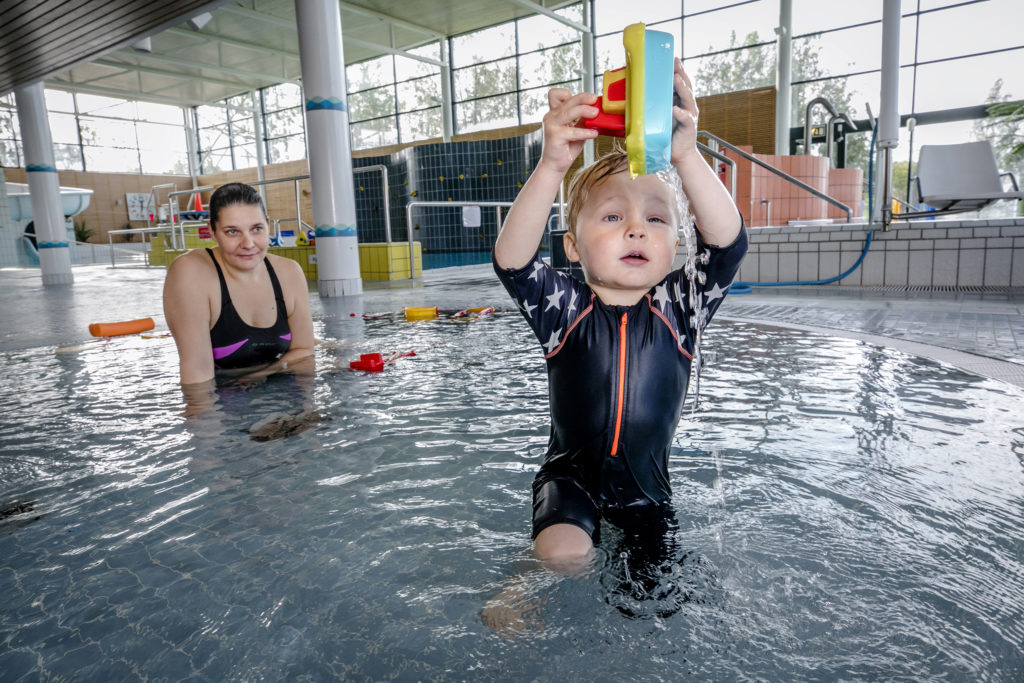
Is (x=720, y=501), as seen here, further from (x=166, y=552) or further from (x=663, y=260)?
(x=166, y=552)

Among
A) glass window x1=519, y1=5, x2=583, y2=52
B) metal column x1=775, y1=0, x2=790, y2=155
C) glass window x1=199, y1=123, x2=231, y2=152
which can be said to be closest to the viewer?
metal column x1=775, y1=0, x2=790, y2=155

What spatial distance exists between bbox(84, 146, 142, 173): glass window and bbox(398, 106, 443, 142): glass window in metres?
11.6

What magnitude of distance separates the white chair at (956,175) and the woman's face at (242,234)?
719cm

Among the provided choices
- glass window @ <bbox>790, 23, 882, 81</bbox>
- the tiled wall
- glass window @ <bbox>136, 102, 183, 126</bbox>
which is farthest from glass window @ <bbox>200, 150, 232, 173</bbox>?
the tiled wall

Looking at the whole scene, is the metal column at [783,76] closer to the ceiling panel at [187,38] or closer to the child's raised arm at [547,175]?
the ceiling panel at [187,38]

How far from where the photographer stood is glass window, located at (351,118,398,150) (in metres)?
22.9

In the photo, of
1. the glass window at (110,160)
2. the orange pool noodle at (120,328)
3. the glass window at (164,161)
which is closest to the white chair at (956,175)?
the orange pool noodle at (120,328)

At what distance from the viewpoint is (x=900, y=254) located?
6.49m

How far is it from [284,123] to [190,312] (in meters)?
24.4

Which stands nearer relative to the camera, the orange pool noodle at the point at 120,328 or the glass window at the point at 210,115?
the orange pool noodle at the point at 120,328

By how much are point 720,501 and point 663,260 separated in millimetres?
704

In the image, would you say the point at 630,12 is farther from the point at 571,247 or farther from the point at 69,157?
the point at 69,157

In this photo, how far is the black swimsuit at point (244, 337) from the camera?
10.5 feet

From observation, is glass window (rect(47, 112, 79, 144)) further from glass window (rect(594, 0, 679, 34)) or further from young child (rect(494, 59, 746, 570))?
young child (rect(494, 59, 746, 570))
